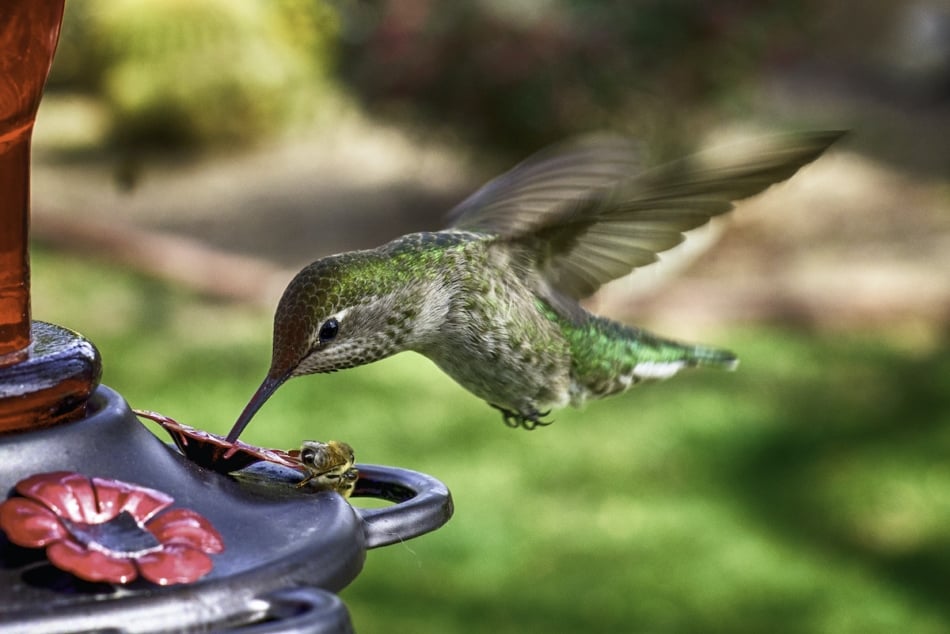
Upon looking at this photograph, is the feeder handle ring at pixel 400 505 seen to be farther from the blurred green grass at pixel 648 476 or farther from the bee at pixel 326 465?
the blurred green grass at pixel 648 476

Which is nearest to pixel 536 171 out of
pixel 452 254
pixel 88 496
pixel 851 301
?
pixel 452 254

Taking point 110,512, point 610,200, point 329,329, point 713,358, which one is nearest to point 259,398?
point 329,329

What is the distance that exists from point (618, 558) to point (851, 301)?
2.85 m

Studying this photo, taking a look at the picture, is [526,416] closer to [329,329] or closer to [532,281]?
[532,281]

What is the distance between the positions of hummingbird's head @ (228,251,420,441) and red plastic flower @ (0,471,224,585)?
0.26m

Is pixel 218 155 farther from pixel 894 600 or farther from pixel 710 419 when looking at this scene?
pixel 894 600

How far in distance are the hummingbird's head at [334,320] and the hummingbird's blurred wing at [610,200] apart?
40cm

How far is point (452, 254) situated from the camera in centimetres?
214

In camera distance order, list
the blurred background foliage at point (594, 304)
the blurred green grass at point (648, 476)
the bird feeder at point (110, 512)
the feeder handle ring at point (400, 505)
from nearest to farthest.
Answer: the bird feeder at point (110, 512) < the feeder handle ring at point (400, 505) < the blurred green grass at point (648, 476) < the blurred background foliage at point (594, 304)

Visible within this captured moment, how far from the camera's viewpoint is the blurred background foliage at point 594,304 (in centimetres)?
449

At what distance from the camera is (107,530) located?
1.28m

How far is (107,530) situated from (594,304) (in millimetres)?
4465

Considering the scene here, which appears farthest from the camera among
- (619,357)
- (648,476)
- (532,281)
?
(648,476)

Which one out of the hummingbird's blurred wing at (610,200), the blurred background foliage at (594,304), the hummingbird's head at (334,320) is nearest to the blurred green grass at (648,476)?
the blurred background foliage at (594,304)
